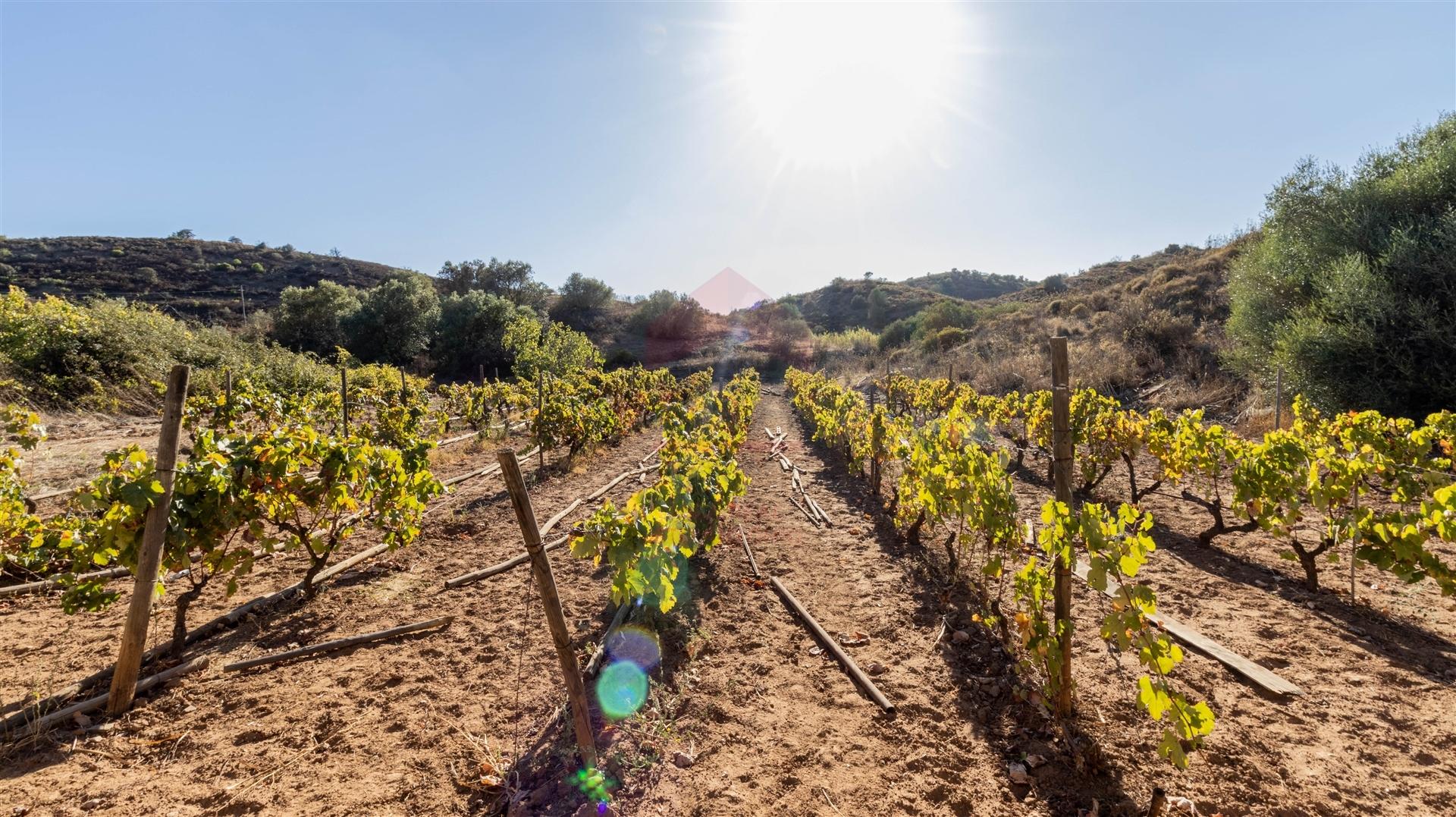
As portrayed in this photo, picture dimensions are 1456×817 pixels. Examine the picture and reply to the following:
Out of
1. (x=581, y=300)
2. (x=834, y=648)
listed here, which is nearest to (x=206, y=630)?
(x=834, y=648)

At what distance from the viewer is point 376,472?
175 inches

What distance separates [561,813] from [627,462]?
8289mm

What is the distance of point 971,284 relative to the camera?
214ft

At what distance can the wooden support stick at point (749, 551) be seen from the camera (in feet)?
17.1

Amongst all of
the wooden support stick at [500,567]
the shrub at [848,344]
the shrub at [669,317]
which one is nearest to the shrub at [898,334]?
the shrub at [848,344]

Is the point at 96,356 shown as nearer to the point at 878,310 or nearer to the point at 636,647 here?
the point at 636,647

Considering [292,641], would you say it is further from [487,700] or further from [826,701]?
[826,701]

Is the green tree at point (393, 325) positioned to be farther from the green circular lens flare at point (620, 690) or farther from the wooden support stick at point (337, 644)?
the green circular lens flare at point (620, 690)

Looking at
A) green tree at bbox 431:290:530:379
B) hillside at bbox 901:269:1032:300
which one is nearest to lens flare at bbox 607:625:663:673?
green tree at bbox 431:290:530:379

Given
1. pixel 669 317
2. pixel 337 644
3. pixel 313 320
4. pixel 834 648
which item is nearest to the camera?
pixel 337 644

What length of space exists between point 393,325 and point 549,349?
10.6 metres

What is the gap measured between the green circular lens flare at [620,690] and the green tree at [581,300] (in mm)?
47516

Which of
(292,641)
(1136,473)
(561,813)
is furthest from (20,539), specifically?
(1136,473)

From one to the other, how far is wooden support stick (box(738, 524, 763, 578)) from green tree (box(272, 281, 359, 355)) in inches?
1263
